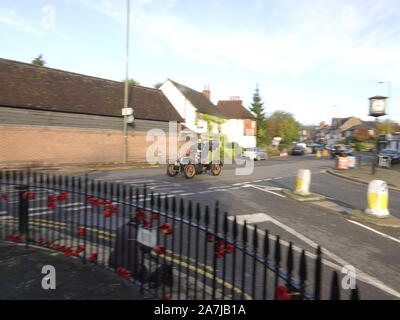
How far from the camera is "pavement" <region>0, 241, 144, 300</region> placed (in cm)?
359

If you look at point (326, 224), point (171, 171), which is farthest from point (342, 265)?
point (171, 171)

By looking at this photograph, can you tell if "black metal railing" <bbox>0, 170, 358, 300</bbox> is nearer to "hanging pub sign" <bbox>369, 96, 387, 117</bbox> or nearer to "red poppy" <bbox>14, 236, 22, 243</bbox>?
"red poppy" <bbox>14, 236, 22, 243</bbox>

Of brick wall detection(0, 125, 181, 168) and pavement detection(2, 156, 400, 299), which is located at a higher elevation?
brick wall detection(0, 125, 181, 168)

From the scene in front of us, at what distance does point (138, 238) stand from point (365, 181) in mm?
15370

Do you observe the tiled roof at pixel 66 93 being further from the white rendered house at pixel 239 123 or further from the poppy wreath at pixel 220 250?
the white rendered house at pixel 239 123

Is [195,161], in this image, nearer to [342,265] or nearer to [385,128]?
[342,265]

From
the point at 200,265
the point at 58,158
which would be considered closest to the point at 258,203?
the point at 200,265

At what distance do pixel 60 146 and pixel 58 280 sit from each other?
18875 mm

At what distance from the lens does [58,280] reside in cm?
394

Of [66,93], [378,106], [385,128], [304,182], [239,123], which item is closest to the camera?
[304,182]

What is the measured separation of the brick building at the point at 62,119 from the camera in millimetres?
18766

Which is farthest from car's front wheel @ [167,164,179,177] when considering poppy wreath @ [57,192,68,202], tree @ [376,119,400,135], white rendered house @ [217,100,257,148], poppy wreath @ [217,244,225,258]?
tree @ [376,119,400,135]

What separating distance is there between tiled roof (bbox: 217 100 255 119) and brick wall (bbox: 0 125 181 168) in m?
32.6

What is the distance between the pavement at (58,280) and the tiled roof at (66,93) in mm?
17123
